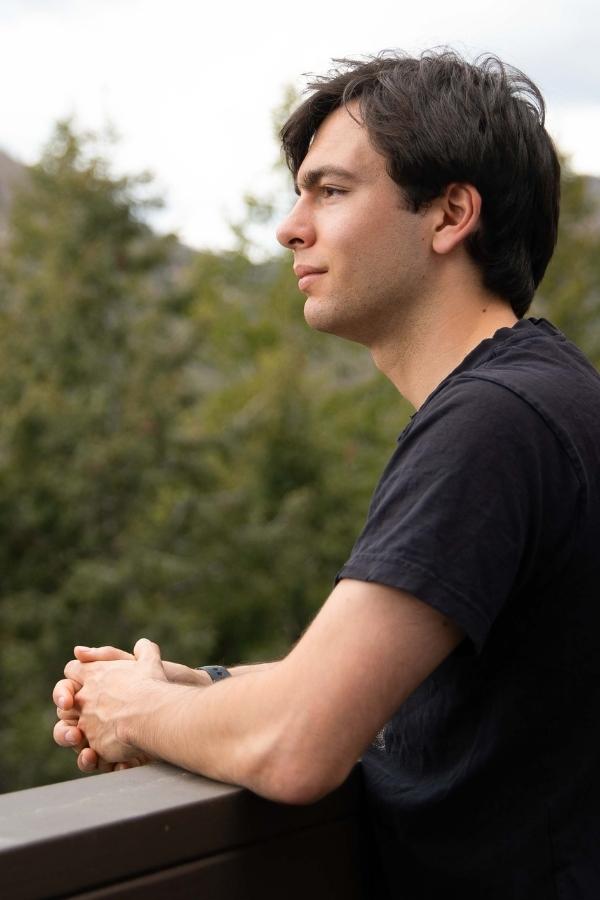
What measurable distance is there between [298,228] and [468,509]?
76 cm

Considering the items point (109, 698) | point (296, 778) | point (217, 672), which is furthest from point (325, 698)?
point (217, 672)

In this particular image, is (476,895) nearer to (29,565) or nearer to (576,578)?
(576,578)

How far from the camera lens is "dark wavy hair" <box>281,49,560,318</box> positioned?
5.97 feet

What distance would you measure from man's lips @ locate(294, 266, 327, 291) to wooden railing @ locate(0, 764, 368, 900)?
2.57ft

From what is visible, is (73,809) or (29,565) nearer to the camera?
(73,809)

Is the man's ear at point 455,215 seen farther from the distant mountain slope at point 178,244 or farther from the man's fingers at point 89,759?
the distant mountain slope at point 178,244

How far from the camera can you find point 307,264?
1854 mm

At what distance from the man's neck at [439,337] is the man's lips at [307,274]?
0.15m

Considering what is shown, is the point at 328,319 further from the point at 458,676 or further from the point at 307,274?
the point at 458,676

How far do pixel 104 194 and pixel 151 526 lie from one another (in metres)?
5.26

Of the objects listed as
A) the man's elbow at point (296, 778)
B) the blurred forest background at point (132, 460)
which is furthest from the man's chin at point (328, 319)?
the blurred forest background at point (132, 460)

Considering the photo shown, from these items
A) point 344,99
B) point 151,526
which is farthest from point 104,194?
point 344,99

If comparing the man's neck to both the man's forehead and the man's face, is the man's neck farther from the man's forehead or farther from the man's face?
the man's forehead

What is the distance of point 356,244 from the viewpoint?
180cm
